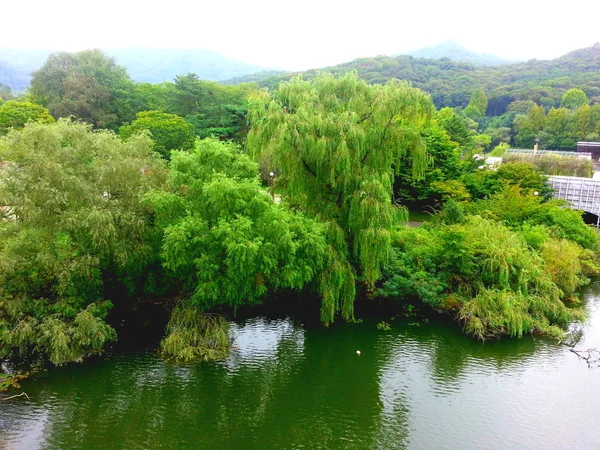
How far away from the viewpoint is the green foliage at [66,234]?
12508 mm

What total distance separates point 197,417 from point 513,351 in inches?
402

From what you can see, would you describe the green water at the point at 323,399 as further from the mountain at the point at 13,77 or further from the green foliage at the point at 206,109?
the mountain at the point at 13,77

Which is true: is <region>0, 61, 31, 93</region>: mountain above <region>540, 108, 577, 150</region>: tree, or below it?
above

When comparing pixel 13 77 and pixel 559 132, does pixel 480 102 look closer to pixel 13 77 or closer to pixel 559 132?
pixel 559 132

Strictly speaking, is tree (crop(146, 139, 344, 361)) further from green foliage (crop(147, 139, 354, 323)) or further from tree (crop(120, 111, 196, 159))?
tree (crop(120, 111, 196, 159))

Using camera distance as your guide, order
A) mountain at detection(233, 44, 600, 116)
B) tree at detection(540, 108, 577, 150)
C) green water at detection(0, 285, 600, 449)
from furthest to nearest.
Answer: mountain at detection(233, 44, 600, 116)
tree at detection(540, 108, 577, 150)
green water at detection(0, 285, 600, 449)

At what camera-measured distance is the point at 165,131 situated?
32.1 meters

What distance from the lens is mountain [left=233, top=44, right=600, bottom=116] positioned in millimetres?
91438

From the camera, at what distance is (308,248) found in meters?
14.1

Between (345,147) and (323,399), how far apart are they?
25.5ft

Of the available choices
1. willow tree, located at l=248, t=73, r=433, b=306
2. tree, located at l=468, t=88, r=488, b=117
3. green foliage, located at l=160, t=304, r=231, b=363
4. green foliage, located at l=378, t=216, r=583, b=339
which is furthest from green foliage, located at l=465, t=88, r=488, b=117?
green foliage, located at l=160, t=304, r=231, b=363

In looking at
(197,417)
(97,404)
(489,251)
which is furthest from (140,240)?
(489,251)

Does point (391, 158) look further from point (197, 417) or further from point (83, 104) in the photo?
point (83, 104)

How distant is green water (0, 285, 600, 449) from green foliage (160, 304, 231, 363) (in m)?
0.39
